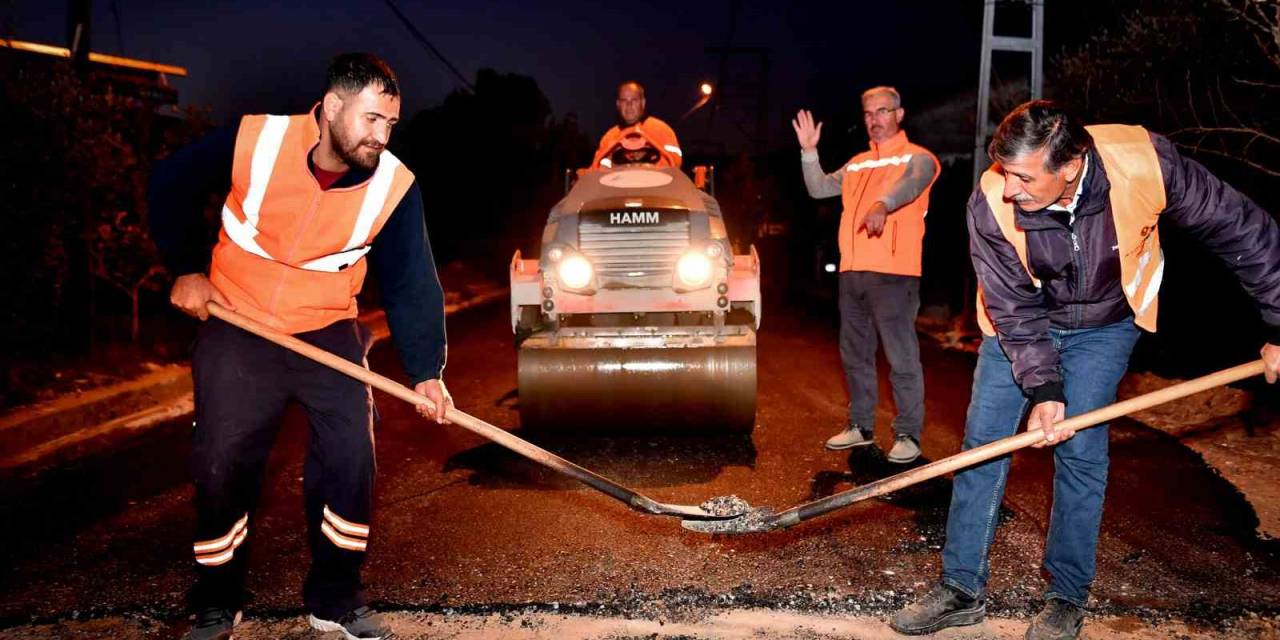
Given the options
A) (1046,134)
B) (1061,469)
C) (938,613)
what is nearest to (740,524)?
(938,613)

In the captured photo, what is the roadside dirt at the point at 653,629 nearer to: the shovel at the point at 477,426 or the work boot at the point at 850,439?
the shovel at the point at 477,426

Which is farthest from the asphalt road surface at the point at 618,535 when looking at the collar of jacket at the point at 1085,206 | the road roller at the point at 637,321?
the collar of jacket at the point at 1085,206

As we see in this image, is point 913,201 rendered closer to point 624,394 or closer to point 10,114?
point 624,394

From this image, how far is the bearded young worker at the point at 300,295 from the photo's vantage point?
2664 millimetres

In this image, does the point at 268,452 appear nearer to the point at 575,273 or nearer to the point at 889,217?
the point at 575,273

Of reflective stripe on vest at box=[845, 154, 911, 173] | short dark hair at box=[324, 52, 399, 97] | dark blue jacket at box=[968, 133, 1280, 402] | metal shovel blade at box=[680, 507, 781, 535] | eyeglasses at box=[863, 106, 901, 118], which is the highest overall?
eyeglasses at box=[863, 106, 901, 118]

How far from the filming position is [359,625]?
2797 mm

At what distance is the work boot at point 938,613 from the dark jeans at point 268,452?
1.93m

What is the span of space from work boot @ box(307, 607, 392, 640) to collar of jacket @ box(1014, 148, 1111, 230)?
8.40 ft

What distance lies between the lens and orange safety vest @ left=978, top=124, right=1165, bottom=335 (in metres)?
2.61

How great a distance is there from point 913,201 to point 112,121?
699cm

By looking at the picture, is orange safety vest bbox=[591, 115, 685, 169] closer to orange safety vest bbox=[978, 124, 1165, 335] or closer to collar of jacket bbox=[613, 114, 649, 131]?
collar of jacket bbox=[613, 114, 649, 131]

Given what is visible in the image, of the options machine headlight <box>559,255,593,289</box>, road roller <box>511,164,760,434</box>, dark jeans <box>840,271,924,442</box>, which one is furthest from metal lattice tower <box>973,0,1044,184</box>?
machine headlight <box>559,255,593,289</box>

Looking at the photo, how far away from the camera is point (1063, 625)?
2779 millimetres
